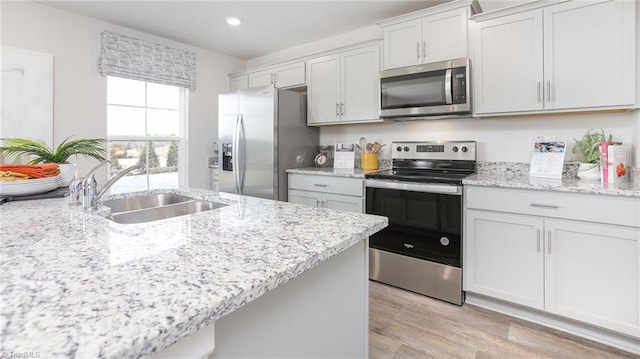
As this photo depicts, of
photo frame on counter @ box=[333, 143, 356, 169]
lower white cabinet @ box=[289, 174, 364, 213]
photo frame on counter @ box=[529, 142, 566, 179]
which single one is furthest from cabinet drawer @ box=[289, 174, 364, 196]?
photo frame on counter @ box=[529, 142, 566, 179]

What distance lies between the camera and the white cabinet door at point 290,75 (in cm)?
349

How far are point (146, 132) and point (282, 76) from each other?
1599mm

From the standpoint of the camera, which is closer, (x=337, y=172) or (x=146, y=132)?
(x=337, y=172)

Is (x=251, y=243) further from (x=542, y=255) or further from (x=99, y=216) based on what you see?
(x=542, y=255)

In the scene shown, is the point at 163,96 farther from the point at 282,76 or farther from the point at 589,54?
the point at 589,54

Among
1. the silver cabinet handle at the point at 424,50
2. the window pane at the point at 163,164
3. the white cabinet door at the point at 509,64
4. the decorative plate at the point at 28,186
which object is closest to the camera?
the decorative plate at the point at 28,186

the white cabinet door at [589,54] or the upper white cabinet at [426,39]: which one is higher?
the upper white cabinet at [426,39]

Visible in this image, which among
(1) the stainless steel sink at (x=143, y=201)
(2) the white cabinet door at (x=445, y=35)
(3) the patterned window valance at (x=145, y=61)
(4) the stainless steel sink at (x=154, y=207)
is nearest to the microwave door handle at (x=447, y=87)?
(2) the white cabinet door at (x=445, y=35)

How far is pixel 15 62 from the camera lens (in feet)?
8.66

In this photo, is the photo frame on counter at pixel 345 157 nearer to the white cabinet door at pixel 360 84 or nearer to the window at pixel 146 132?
the white cabinet door at pixel 360 84

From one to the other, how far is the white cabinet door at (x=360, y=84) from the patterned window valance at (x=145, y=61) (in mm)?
1831

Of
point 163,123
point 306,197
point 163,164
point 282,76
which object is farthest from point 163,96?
point 306,197

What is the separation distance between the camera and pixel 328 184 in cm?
297

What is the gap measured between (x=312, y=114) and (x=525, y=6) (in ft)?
6.48
